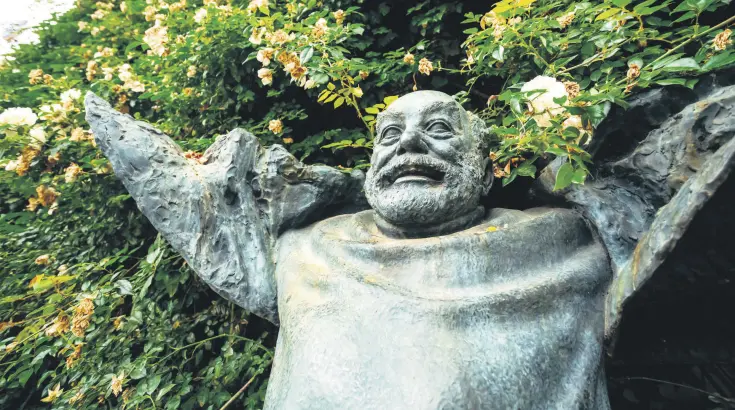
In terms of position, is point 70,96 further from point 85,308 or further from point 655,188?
point 655,188

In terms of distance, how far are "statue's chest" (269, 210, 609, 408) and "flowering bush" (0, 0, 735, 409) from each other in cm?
36

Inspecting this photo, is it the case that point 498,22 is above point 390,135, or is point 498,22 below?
above

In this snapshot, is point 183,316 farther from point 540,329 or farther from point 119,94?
point 540,329

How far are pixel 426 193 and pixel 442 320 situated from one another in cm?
48

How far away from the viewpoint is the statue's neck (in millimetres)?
1808

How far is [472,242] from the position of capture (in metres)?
1.58

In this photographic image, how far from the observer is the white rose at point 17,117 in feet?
7.68

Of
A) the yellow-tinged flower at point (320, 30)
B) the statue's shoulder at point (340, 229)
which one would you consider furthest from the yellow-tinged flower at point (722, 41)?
the yellow-tinged flower at point (320, 30)

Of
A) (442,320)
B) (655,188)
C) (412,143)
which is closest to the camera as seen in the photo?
(442,320)

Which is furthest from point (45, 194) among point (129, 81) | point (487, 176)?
point (487, 176)

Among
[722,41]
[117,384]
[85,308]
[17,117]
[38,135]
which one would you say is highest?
[722,41]

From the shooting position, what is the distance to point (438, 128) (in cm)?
187

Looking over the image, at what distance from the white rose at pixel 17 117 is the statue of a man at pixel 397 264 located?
0.68 meters

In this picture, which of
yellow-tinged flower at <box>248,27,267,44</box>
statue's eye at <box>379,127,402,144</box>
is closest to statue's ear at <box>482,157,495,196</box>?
statue's eye at <box>379,127,402,144</box>
